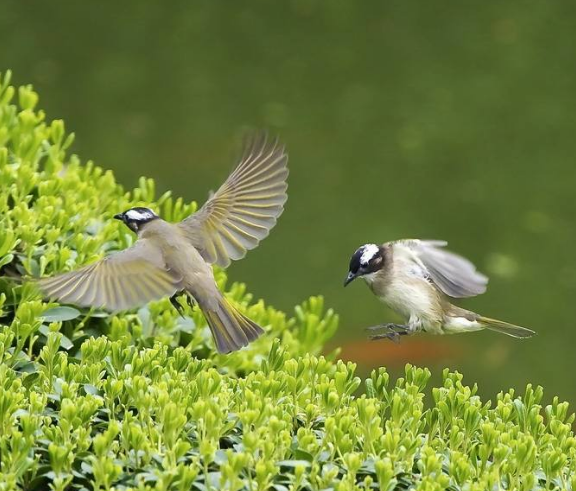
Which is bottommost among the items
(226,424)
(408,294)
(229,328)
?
(226,424)

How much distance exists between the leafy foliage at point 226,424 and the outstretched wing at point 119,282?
5.2 inches

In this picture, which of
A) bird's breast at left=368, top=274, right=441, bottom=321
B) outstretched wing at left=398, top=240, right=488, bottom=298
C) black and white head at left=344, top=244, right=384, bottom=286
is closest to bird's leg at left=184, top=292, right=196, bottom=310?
black and white head at left=344, top=244, right=384, bottom=286

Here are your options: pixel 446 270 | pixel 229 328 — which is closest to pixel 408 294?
pixel 446 270

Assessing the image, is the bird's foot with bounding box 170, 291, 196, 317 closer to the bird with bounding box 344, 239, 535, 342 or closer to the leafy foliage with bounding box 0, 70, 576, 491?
the leafy foliage with bounding box 0, 70, 576, 491

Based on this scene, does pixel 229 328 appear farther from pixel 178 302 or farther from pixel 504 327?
pixel 504 327

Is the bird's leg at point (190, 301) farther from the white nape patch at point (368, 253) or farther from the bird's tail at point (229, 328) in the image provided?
the white nape patch at point (368, 253)

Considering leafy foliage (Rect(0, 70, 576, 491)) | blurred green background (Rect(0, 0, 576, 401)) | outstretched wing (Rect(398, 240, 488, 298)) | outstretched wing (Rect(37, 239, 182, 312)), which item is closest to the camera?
leafy foliage (Rect(0, 70, 576, 491))

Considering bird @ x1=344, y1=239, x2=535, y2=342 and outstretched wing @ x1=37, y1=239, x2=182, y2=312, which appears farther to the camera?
bird @ x1=344, y1=239, x2=535, y2=342

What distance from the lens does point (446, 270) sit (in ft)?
16.5

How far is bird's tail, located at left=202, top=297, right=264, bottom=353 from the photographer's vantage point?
15.3 feet

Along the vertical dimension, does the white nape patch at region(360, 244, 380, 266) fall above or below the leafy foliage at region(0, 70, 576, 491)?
above

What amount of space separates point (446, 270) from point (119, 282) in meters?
1.37

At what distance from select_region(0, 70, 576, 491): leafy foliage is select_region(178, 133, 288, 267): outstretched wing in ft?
2.48

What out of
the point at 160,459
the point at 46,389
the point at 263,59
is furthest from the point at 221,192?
the point at 263,59
